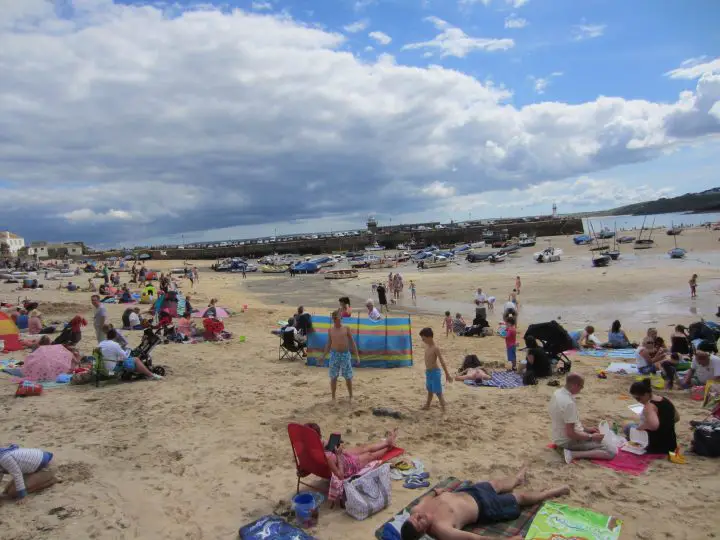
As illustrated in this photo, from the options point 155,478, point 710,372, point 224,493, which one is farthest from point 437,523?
point 710,372


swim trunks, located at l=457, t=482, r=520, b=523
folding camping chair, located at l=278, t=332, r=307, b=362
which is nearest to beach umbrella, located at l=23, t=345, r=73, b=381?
folding camping chair, located at l=278, t=332, r=307, b=362

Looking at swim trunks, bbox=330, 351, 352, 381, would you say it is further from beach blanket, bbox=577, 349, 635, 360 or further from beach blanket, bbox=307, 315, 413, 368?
beach blanket, bbox=577, 349, 635, 360

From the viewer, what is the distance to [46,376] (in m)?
8.78

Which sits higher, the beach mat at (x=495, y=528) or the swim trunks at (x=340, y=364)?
the swim trunks at (x=340, y=364)

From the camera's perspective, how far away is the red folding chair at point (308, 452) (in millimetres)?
4575

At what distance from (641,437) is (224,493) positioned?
4.82 metres

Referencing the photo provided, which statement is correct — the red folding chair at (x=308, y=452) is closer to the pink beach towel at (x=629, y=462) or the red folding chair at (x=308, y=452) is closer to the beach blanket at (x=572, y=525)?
the beach blanket at (x=572, y=525)

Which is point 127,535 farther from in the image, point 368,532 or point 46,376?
point 46,376

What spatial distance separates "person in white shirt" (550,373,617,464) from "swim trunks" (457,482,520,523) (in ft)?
4.99

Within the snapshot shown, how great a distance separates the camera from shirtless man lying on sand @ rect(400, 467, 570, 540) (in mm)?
3750

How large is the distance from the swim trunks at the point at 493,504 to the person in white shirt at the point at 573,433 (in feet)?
4.99

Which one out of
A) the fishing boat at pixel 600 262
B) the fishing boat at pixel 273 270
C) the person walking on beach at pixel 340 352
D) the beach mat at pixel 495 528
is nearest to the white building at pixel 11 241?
the fishing boat at pixel 273 270

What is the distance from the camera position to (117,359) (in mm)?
8648

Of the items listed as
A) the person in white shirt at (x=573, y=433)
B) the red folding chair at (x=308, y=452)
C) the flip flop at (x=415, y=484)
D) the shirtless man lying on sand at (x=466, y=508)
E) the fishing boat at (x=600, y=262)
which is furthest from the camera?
the fishing boat at (x=600, y=262)
